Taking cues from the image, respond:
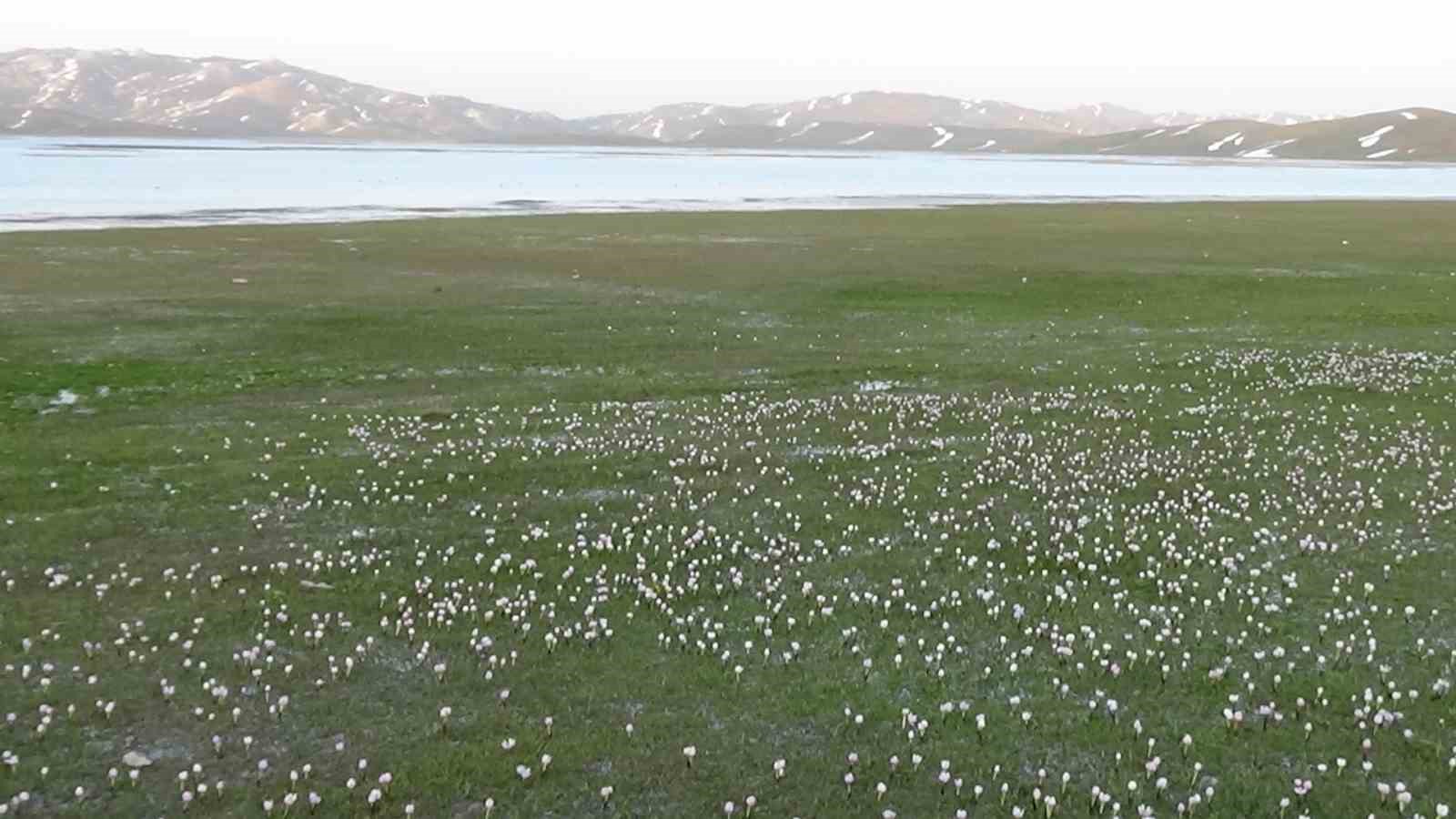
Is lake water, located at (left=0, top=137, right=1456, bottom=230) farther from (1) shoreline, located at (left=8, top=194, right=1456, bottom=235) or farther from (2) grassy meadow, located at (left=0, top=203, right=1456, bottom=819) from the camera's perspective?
(2) grassy meadow, located at (left=0, top=203, right=1456, bottom=819)

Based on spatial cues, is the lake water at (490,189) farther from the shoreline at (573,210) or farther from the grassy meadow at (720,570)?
the grassy meadow at (720,570)

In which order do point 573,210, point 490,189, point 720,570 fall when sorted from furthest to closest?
1. point 490,189
2. point 573,210
3. point 720,570

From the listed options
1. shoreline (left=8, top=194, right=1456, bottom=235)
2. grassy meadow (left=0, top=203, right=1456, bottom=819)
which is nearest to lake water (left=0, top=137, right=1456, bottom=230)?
shoreline (left=8, top=194, right=1456, bottom=235)

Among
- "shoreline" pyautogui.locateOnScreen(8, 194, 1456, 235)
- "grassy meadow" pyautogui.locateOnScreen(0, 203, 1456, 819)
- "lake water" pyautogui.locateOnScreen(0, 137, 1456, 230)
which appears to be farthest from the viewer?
"lake water" pyautogui.locateOnScreen(0, 137, 1456, 230)

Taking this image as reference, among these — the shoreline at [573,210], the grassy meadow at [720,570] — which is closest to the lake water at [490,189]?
the shoreline at [573,210]

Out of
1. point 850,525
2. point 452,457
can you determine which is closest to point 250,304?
point 452,457

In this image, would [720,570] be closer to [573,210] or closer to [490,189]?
[573,210]

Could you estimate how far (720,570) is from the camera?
52.0 ft

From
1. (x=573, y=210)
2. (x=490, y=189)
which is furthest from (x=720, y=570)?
(x=490, y=189)

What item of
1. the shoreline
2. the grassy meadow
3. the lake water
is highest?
the lake water

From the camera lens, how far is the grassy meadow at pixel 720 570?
10.9 meters

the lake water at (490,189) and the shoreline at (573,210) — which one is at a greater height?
the lake water at (490,189)

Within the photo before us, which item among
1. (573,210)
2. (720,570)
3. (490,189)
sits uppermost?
(490,189)

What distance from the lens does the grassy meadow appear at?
35.6 feet
